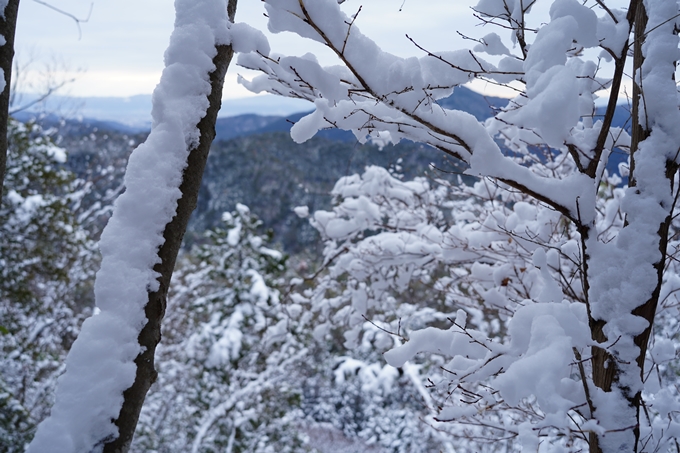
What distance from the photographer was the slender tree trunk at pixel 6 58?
1.56m

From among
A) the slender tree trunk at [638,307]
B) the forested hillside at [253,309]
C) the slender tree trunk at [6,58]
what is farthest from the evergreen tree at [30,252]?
the slender tree trunk at [638,307]

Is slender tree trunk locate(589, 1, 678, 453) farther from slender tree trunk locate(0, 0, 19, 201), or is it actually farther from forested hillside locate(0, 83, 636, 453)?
slender tree trunk locate(0, 0, 19, 201)

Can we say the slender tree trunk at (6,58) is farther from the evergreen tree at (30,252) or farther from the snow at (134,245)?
the evergreen tree at (30,252)

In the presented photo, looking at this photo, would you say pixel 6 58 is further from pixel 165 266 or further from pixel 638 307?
pixel 638 307

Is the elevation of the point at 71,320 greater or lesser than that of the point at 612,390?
greater

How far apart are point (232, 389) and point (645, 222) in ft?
25.0

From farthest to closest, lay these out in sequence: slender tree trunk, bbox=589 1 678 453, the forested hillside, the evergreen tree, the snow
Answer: the evergreen tree < the forested hillside < slender tree trunk, bbox=589 1 678 453 < the snow

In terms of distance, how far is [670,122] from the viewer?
1.50 meters

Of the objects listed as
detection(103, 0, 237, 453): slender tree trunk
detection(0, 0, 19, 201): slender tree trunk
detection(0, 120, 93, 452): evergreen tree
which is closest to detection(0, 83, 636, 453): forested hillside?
detection(0, 120, 93, 452): evergreen tree

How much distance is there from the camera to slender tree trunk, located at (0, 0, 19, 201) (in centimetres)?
156

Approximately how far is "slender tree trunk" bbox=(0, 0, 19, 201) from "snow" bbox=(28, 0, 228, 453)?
599 mm

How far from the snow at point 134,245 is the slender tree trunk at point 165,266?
2 centimetres

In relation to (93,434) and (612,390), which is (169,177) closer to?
(93,434)

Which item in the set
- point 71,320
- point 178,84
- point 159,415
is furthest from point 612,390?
point 159,415
